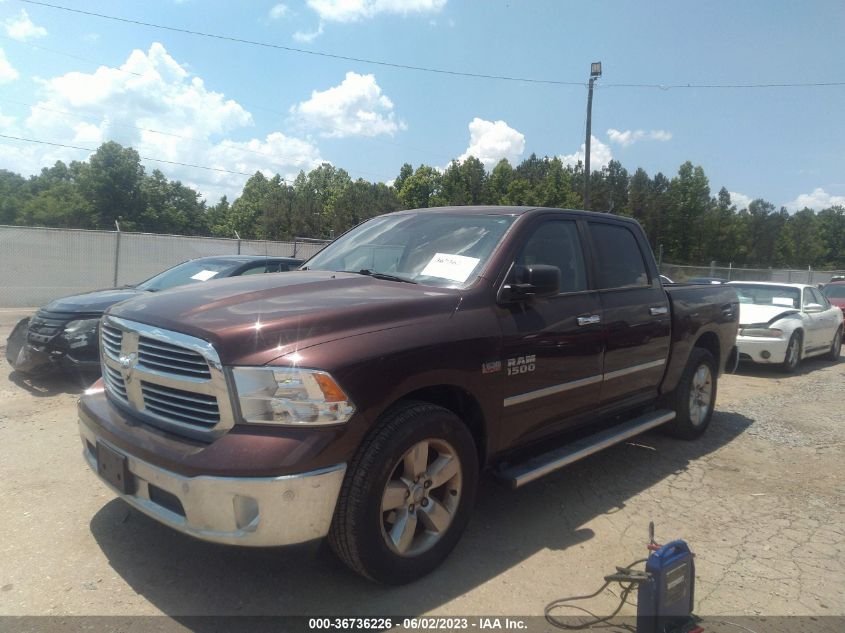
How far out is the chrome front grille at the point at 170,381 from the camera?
96.3 inches

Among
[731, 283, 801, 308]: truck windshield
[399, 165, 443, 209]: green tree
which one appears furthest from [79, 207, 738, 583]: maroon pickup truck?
[399, 165, 443, 209]: green tree

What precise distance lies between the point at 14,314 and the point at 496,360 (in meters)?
13.3

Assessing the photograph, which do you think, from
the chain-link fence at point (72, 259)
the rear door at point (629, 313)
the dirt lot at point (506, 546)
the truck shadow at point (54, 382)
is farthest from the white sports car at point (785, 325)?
the chain-link fence at point (72, 259)

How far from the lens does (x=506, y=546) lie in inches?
131

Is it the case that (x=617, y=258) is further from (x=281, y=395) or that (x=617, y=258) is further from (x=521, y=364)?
(x=281, y=395)

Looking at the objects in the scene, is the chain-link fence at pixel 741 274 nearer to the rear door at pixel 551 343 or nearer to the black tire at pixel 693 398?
the black tire at pixel 693 398

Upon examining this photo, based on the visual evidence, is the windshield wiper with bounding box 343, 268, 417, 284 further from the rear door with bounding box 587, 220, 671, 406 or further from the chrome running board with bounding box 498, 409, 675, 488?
the rear door with bounding box 587, 220, 671, 406

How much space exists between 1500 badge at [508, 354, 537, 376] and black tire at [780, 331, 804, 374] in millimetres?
7751

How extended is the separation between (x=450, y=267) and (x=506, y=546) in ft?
5.43

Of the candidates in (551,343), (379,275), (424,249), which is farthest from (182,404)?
(551,343)

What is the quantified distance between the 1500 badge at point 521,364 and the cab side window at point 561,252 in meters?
0.60

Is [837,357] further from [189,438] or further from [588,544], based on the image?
[189,438]

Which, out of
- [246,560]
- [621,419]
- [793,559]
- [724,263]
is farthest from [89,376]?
[724,263]

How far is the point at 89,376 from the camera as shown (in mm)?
6355
